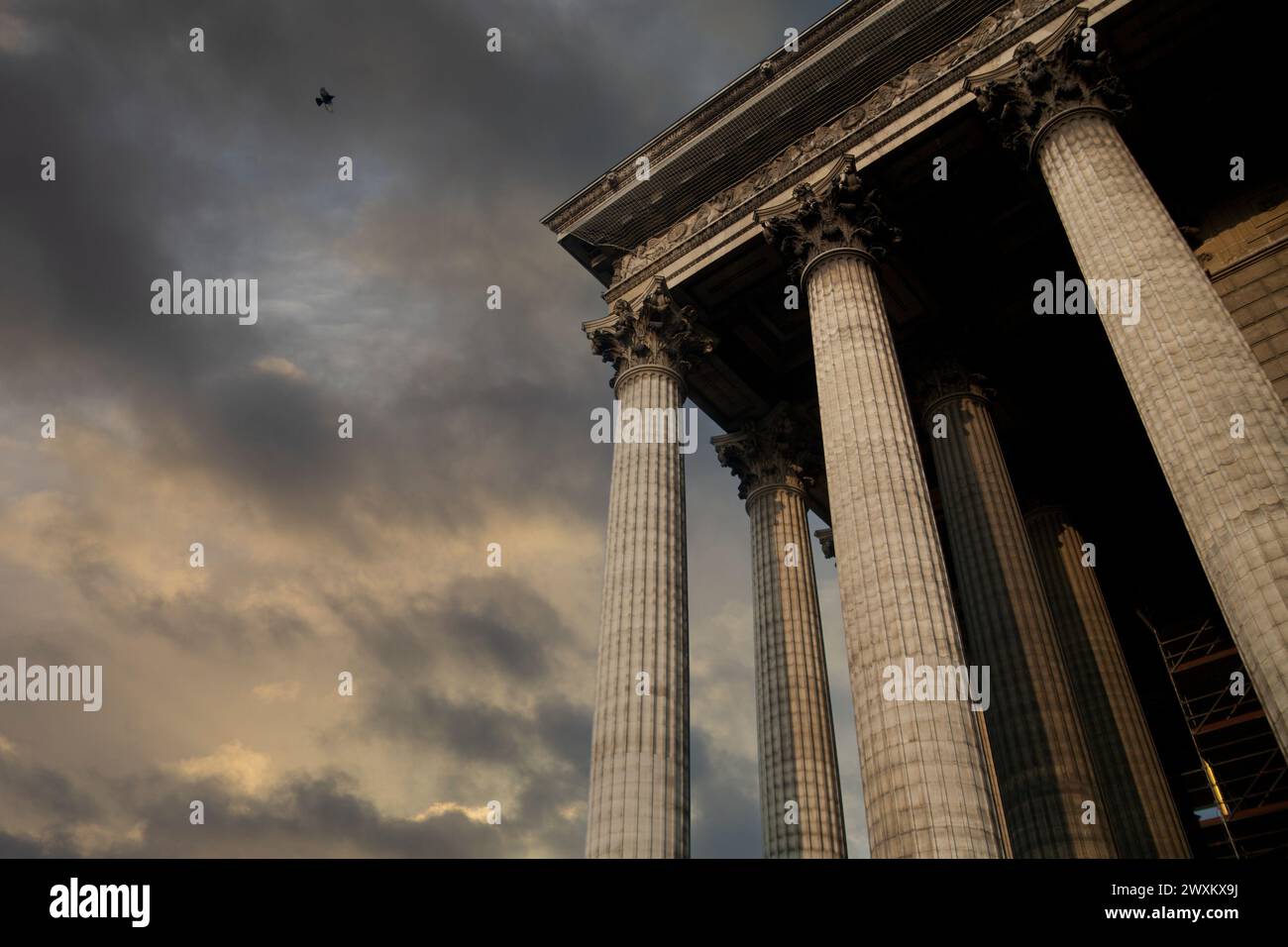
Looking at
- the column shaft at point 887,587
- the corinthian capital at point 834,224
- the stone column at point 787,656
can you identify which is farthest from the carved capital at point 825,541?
the column shaft at point 887,587

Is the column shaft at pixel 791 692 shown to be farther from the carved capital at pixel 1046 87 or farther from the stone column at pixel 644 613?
the carved capital at pixel 1046 87

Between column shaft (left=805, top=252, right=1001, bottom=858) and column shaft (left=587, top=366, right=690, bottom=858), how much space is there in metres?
3.89

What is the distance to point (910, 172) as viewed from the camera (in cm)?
2347

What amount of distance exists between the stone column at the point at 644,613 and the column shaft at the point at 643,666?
0.02 meters

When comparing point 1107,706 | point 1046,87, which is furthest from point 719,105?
point 1107,706

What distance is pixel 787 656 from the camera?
78.8ft

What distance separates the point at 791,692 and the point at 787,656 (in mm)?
980

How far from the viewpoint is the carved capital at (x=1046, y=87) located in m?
19.5

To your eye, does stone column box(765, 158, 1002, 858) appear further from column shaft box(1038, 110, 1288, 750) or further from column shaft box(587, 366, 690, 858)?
column shaft box(1038, 110, 1288, 750)

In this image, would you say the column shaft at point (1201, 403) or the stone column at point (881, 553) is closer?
the column shaft at point (1201, 403)

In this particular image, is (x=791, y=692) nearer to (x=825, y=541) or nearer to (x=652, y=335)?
(x=652, y=335)

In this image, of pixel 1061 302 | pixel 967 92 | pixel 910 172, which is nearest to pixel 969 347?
pixel 1061 302
